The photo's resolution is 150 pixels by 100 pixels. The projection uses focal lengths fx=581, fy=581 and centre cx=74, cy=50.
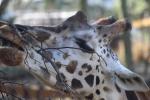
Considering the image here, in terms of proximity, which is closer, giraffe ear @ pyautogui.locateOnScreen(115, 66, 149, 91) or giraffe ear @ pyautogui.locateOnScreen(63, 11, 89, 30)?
giraffe ear @ pyautogui.locateOnScreen(115, 66, 149, 91)

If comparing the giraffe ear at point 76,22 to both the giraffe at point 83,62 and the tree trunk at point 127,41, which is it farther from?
the tree trunk at point 127,41

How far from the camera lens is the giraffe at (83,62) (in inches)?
182

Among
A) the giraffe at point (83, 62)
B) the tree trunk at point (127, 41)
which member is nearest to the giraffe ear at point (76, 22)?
the giraffe at point (83, 62)

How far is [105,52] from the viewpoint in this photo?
16.1ft

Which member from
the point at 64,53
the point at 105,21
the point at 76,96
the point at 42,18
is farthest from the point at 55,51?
the point at 42,18

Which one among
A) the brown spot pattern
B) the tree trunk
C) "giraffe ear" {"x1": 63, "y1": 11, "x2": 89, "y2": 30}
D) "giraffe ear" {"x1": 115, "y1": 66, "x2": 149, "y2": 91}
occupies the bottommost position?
the tree trunk

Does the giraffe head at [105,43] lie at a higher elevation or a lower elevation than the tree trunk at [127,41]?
higher

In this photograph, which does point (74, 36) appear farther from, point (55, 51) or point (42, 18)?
point (42, 18)

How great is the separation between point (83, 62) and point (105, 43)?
0.29 metres

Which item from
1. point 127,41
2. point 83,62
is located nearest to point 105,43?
point 83,62

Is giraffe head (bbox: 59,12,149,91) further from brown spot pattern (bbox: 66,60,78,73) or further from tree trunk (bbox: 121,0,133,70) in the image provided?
tree trunk (bbox: 121,0,133,70)

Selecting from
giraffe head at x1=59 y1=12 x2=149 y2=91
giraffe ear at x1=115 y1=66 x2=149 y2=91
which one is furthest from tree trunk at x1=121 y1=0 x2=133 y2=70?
giraffe ear at x1=115 y1=66 x2=149 y2=91

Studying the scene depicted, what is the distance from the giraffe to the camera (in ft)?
15.2

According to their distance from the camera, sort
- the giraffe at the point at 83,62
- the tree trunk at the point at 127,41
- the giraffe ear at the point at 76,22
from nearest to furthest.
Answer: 1. the giraffe at the point at 83,62
2. the giraffe ear at the point at 76,22
3. the tree trunk at the point at 127,41
